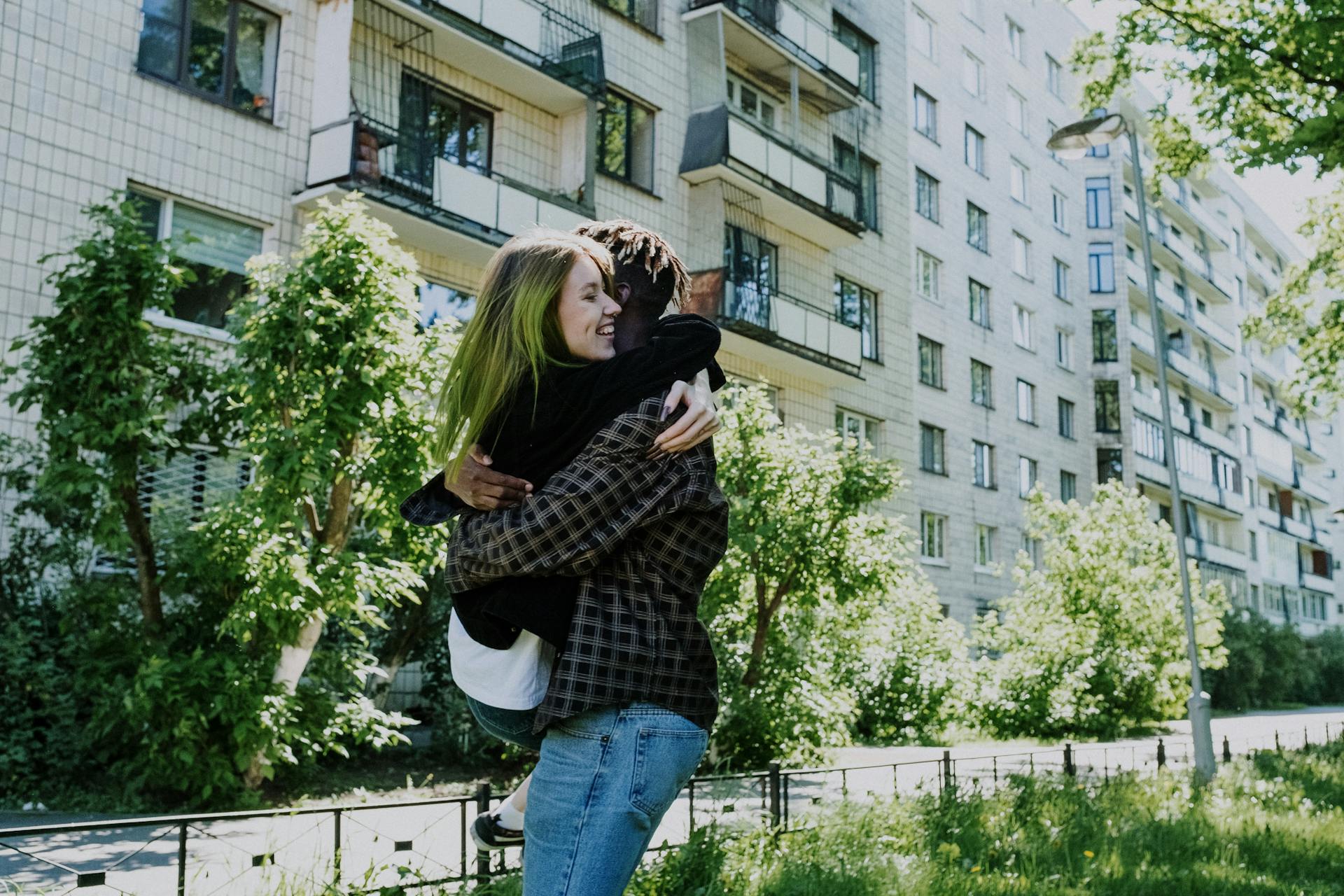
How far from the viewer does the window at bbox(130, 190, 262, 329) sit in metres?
15.0

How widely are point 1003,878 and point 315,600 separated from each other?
5.73 meters

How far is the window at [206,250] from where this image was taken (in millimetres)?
15031

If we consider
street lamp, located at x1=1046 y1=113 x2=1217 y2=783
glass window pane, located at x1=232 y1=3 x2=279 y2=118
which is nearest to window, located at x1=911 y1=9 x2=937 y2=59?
street lamp, located at x1=1046 y1=113 x2=1217 y2=783

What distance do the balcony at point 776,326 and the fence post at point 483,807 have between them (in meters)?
15.1

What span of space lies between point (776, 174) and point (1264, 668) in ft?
90.1

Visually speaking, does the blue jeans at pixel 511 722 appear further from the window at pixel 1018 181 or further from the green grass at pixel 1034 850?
the window at pixel 1018 181

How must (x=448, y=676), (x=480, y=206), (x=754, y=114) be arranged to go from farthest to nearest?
(x=754, y=114) < (x=480, y=206) < (x=448, y=676)

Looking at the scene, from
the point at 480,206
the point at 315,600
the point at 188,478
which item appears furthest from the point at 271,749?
the point at 480,206

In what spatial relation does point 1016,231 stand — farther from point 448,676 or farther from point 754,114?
point 448,676

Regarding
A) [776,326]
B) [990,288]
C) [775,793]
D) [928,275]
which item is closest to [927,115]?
[928,275]

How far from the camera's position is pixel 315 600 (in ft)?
32.1

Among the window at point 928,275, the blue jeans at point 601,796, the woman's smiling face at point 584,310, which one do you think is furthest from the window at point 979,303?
the blue jeans at point 601,796

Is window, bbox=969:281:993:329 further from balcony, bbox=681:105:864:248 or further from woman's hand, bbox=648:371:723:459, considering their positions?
woman's hand, bbox=648:371:723:459

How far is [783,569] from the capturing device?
1466 cm
